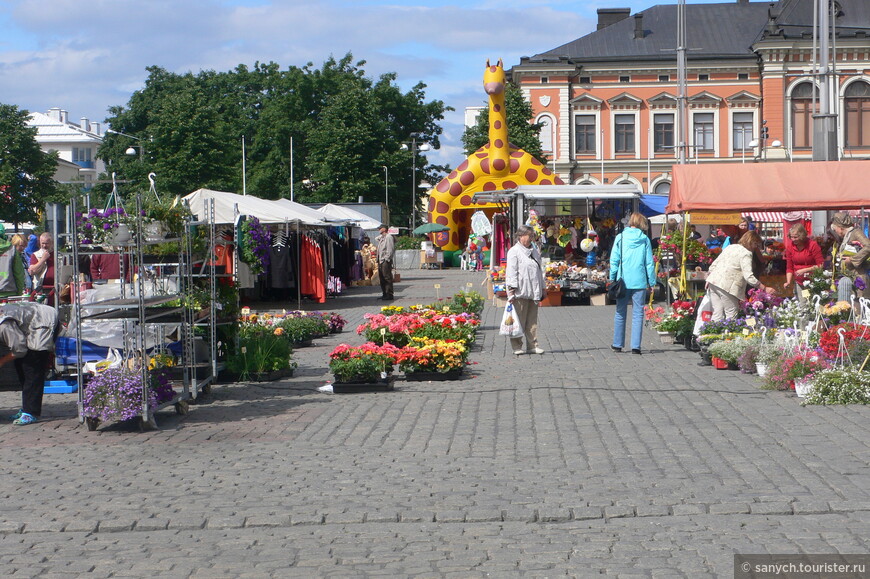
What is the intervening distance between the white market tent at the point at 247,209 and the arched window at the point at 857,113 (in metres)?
48.2

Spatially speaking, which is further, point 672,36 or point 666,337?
point 672,36

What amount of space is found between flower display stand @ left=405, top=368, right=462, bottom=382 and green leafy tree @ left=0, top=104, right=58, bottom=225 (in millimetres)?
52039

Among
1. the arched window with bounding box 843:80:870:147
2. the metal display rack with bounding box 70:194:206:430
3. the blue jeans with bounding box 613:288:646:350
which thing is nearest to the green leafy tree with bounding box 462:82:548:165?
the arched window with bounding box 843:80:870:147

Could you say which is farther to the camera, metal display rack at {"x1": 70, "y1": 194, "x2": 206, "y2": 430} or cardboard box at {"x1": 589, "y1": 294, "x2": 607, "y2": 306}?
cardboard box at {"x1": 589, "y1": 294, "x2": 607, "y2": 306}

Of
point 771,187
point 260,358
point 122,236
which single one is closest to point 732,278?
point 771,187

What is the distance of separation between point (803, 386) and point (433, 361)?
402 centimetres

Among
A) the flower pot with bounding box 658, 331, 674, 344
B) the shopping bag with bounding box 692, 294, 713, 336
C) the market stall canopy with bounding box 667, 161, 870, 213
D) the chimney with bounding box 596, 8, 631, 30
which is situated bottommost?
the flower pot with bounding box 658, 331, 674, 344

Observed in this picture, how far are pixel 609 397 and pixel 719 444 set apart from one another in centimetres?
259

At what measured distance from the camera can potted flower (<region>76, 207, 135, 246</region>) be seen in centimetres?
1105

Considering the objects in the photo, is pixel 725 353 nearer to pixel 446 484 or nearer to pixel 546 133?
pixel 446 484

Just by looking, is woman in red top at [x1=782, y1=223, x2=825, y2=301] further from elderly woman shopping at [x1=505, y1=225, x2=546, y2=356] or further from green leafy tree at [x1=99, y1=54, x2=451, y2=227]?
green leafy tree at [x1=99, y1=54, x2=451, y2=227]

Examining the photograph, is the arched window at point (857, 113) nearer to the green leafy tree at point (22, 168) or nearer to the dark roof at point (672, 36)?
the dark roof at point (672, 36)

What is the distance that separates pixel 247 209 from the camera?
23172 mm

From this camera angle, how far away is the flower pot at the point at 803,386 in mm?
10711
